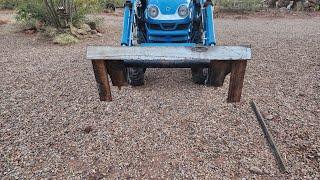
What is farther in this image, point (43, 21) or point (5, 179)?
point (43, 21)

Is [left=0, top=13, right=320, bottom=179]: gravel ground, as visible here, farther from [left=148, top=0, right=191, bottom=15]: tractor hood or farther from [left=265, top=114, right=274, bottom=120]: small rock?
[left=148, top=0, right=191, bottom=15]: tractor hood

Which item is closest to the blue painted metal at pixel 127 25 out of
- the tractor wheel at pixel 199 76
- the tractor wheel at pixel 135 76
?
the tractor wheel at pixel 135 76

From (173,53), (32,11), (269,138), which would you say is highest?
(173,53)

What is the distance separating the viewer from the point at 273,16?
1446cm

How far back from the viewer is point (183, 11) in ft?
16.2

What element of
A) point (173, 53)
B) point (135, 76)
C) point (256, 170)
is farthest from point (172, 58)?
point (135, 76)

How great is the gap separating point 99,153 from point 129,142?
1.14 feet

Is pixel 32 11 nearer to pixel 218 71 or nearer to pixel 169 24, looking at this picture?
pixel 169 24

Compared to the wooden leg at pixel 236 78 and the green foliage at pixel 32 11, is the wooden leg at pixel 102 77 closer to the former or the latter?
the wooden leg at pixel 236 78

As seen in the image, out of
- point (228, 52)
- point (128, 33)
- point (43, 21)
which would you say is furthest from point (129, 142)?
point (43, 21)

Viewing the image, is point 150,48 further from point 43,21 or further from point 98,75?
point 43,21

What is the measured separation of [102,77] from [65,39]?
229 inches

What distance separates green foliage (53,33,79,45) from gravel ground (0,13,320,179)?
80.2 inches

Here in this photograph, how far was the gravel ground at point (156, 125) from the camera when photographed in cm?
329
